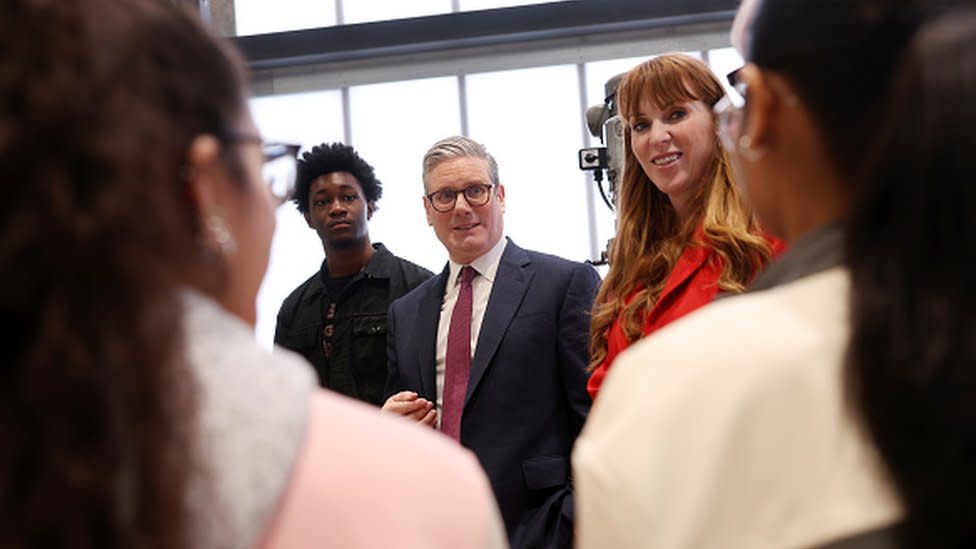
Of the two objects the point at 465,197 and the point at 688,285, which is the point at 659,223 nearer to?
the point at 688,285

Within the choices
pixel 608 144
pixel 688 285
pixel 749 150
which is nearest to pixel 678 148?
pixel 688 285

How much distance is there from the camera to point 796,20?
3.08 feet

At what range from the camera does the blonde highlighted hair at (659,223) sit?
89.7 inches

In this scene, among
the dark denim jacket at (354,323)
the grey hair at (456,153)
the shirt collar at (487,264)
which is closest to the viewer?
the shirt collar at (487,264)

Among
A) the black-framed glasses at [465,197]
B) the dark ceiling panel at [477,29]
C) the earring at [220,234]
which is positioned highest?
the dark ceiling panel at [477,29]

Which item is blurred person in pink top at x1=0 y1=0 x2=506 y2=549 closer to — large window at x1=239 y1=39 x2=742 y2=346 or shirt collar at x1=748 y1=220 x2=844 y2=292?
shirt collar at x1=748 y1=220 x2=844 y2=292

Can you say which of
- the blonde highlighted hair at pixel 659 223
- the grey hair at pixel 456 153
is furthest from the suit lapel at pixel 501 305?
the blonde highlighted hair at pixel 659 223

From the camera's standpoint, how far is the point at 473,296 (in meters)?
3.25

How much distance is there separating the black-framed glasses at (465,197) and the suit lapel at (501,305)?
22 centimetres

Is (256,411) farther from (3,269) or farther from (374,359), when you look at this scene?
(374,359)

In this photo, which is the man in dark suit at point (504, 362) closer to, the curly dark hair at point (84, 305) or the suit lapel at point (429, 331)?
the suit lapel at point (429, 331)

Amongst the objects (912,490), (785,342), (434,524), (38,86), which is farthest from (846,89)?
(38,86)

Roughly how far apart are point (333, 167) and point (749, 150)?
11.5 ft

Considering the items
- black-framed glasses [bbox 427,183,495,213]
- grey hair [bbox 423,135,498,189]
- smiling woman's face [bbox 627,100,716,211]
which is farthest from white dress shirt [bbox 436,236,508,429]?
smiling woman's face [bbox 627,100,716,211]
